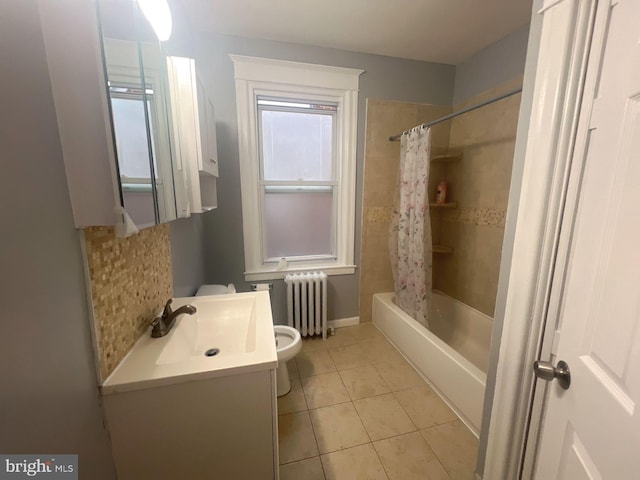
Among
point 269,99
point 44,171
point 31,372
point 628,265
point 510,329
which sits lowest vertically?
point 510,329

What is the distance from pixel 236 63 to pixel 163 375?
212 centimetres

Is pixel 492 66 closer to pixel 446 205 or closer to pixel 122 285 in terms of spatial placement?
pixel 446 205

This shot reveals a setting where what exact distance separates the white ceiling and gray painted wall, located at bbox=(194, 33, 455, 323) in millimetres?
80

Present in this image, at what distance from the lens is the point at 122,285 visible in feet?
2.91

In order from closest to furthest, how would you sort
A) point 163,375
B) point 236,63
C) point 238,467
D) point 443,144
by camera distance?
point 163,375 < point 238,467 < point 236,63 < point 443,144

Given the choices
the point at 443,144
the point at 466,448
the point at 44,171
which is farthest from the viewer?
the point at 443,144

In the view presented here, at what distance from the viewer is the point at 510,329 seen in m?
0.90

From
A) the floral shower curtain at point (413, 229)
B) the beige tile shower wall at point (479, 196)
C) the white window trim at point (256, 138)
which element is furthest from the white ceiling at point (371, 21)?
the floral shower curtain at point (413, 229)

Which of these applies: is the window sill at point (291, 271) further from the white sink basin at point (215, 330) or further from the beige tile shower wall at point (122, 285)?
the beige tile shower wall at point (122, 285)

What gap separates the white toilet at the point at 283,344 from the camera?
5.40 feet

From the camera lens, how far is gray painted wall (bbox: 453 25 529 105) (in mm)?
1877

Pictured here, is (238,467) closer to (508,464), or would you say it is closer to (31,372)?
(31,372)

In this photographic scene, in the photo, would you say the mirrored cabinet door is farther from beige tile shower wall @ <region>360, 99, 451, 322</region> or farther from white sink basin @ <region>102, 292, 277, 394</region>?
beige tile shower wall @ <region>360, 99, 451, 322</region>

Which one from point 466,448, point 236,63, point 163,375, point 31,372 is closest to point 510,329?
point 466,448
